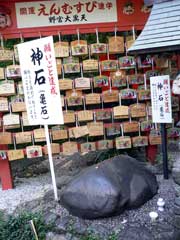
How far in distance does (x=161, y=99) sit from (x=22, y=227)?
2.57 metres

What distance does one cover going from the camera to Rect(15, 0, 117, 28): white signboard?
468 cm

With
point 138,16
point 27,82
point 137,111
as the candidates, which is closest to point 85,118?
point 137,111

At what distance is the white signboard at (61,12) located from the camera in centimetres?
468

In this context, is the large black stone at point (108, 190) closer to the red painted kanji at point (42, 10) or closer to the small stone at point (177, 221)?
the small stone at point (177, 221)

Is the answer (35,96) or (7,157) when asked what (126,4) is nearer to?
(35,96)

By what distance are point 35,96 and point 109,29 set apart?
1.61 metres

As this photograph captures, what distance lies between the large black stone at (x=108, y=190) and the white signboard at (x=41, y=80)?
0.85 metres

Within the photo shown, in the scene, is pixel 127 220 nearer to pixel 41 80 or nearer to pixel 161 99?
pixel 161 99

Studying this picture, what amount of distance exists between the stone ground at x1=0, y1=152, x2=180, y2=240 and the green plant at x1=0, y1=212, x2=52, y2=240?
0.35 ft

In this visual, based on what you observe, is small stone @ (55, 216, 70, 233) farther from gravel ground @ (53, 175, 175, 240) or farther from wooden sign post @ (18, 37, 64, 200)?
wooden sign post @ (18, 37, 64, 200)

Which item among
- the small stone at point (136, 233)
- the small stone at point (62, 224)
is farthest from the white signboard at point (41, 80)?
the small stone at point (136, 233)

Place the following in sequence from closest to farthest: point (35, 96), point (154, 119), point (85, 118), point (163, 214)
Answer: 1. point (163, 214)
2. point (35, 96)
3. point (154, 119)
4. point (85, 118)

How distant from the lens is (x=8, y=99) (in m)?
5.05

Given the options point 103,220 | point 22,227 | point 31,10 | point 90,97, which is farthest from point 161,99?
point 22,227
